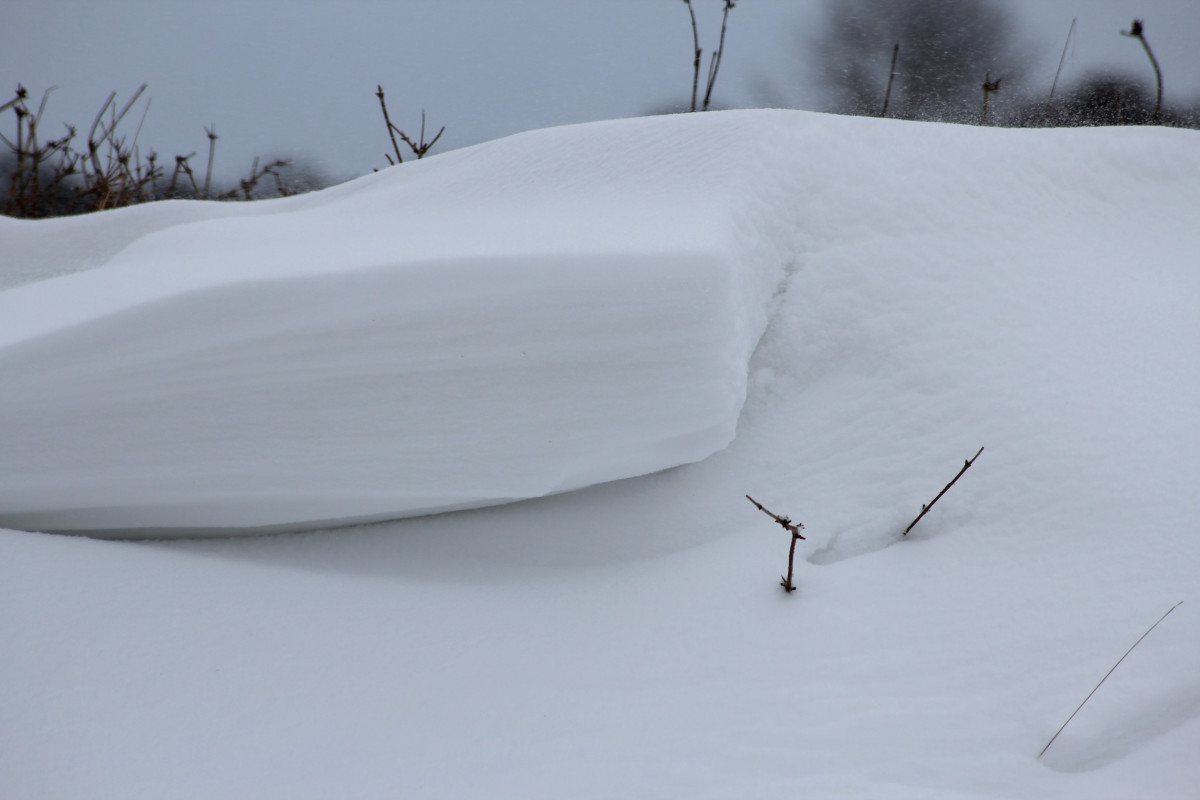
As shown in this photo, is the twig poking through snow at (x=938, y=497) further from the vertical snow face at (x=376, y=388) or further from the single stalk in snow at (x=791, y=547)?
the vertical snow face at (x=376, y=388)

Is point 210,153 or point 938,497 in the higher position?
point 210,153

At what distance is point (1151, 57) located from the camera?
2938 millimetres

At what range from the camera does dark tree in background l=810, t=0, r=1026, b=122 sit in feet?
13.3

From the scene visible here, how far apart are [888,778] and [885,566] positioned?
12.9 inches

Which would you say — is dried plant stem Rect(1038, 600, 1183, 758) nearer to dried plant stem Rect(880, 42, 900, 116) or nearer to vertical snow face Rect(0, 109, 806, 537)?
vertical snow face Rect(0, 109, 806, 537)

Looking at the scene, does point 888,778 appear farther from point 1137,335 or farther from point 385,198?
point 385,198

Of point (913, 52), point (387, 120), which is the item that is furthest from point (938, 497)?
point (913, 52)

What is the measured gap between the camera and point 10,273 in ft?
7.20

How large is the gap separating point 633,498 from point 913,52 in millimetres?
3997

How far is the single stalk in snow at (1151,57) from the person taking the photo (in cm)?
245

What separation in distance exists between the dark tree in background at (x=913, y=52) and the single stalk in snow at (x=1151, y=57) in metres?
0.71

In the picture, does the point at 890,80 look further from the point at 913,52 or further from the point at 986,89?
the point at 986,89

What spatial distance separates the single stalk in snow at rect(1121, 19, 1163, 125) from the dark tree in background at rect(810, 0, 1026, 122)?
28.0 inches

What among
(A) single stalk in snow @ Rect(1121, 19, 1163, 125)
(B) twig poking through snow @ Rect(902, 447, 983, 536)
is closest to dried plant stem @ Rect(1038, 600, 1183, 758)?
(B) twig poking through snow @ Rect(902, 447, 983, 536)
